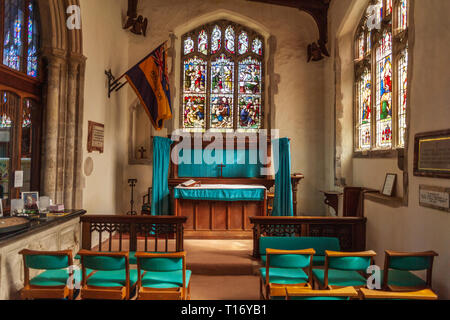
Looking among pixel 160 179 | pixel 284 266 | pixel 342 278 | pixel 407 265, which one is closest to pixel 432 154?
A: pixel 407 265

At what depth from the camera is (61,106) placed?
4.98m

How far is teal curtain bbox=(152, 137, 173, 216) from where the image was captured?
6.30 m

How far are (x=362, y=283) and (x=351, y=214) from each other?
306cm

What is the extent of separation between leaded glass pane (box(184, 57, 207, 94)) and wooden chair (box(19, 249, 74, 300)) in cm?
644

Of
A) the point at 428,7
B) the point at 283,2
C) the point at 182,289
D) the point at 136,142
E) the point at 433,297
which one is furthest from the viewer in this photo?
the point at 136,142

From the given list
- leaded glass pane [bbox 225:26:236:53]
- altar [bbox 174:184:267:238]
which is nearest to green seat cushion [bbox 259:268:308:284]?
altar [bbox 174:184:267:238]

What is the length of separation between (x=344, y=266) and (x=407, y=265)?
1.88 ft

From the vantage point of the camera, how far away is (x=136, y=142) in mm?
8336

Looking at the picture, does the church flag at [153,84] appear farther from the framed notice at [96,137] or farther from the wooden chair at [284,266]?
the wooden chair at [284,266]

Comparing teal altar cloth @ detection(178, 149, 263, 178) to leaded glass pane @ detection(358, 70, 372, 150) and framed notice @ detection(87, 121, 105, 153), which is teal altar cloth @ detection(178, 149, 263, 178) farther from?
leaded glass pane @ detection(358, 70, 372, 150)

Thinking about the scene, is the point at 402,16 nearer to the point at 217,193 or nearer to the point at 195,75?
the point at 217,193

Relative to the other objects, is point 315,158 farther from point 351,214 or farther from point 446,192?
point 446,192

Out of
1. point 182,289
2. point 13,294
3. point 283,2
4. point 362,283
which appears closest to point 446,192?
point 362,283

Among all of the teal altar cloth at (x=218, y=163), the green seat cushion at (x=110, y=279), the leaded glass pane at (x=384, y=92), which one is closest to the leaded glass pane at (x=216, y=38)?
the teal altar cloth at (x=218, y=163)
